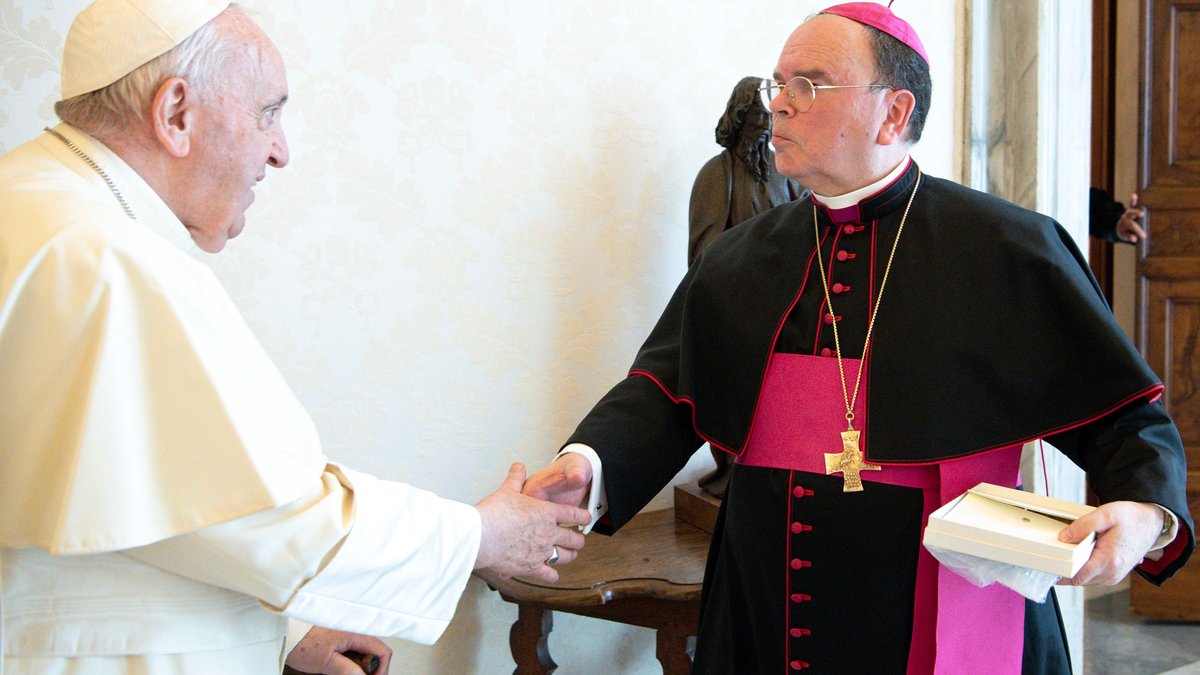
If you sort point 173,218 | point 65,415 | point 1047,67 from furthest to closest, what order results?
point 1047,67
point 173,218
point 65,415

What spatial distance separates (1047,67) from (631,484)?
2172mm

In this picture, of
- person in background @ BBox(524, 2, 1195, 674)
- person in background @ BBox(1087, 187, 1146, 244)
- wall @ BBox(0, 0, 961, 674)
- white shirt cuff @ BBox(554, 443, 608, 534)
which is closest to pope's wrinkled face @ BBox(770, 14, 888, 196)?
person in background @ BBox(524, 2, 1195, 674)

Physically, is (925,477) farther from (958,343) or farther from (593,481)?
(593,481)

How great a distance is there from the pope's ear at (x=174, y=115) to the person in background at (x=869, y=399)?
2.74ft

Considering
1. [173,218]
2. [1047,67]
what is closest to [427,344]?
[173,218]

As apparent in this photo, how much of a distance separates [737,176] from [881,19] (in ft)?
2.64

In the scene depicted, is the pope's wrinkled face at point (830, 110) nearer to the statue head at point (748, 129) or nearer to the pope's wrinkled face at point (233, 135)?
the statue head at point (748, 129)

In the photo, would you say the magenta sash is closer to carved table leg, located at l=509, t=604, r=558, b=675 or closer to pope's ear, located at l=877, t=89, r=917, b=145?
pope's ear, located at l=877, t=89, r=917, b=145

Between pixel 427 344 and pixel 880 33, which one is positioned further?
pixel 427 344

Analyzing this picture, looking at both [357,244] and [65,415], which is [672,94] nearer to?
[357,244]

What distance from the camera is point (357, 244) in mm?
2398

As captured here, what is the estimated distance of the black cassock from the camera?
1703 millimetres

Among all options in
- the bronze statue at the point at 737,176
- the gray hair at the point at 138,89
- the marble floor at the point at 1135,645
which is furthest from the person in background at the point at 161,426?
the marble floor at the point at 1135,645

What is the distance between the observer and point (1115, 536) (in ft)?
4.86
